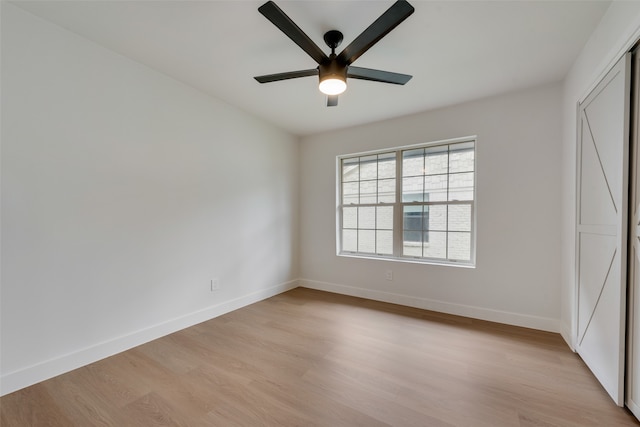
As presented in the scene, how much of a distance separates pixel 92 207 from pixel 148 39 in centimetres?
141

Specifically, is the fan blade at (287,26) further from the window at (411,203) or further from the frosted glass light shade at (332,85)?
the window at (411,203)

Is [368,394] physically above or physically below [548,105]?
below

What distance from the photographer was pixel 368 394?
5.63ft

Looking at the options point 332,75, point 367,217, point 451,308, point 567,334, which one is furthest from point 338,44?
point 567,334

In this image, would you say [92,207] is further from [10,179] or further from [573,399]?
[573,399]

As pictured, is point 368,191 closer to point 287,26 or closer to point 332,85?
point 332,85

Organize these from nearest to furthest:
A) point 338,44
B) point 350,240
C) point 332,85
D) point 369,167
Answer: point 332,85 < point 338,44 < point 369,167 < point 350,240

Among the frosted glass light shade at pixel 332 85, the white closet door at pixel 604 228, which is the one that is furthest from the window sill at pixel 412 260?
the frosted glass light shade at pixel 332 85

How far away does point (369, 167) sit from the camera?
3.90 metres

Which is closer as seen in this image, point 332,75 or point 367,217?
point 332,75

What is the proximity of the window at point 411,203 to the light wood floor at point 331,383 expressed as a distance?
1.05 meters

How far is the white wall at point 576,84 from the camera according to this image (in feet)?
5.08

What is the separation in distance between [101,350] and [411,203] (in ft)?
11.7

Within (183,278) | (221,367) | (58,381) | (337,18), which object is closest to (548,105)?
(337,18)
